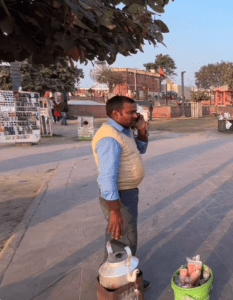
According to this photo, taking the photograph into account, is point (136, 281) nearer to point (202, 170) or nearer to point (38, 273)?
point (38, 273)

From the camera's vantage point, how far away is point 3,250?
3291mm

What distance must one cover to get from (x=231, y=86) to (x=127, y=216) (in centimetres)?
2839

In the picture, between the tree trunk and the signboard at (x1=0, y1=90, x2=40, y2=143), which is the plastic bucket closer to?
the signboard at (x1=0, y1=90, x2=40, y2=143)

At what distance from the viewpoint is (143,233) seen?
356 centimetres

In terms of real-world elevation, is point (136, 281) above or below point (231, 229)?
above

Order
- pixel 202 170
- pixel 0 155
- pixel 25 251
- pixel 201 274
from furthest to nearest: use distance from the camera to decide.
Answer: pixel 0 155 → pixel 202 170 → pixel 25 251 → pixel 201 274

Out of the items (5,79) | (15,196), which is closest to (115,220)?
(15,196)

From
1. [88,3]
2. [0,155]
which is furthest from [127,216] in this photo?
[0,155]

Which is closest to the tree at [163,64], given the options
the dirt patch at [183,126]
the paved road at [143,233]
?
the dirt patch at [183,126]

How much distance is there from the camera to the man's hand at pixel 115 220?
6.98 ft

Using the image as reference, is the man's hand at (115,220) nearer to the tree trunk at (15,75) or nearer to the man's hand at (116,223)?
the man's hand at (116,223)

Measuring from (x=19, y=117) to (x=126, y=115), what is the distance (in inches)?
370

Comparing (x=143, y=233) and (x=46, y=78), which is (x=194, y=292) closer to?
(x=143, y=233)

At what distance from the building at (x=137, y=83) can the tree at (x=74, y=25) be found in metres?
43.7
